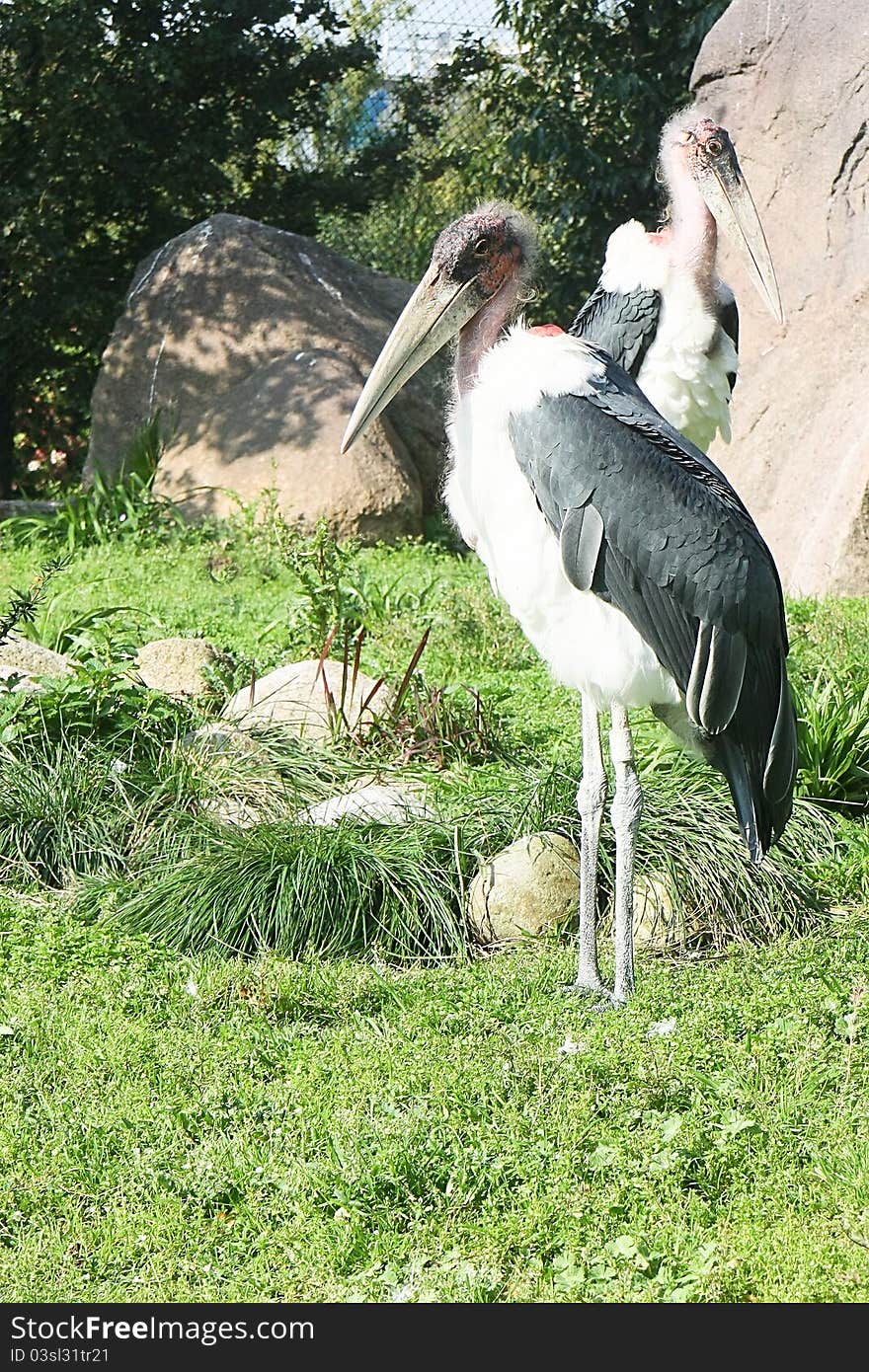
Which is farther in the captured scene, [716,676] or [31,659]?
[31,659]

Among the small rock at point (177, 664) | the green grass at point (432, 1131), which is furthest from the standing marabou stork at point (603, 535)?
the small rock at point (177, 664)

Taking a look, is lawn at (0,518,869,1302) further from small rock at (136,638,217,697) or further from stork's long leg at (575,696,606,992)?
small rock at (136,638,217,697)

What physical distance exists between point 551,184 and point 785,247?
3.24 meters

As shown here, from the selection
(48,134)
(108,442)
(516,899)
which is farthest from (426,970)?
(48,134)

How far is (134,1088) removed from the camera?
10.3ft

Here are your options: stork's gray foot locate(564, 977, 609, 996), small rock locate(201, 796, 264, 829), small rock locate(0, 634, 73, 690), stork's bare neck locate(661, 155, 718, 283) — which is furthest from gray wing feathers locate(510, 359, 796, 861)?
small rock locate(0, 634, 73, 690)

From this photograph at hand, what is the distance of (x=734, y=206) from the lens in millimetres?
4555

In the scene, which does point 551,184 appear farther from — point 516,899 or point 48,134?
point 516,899

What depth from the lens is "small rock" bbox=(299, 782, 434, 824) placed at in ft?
14.5

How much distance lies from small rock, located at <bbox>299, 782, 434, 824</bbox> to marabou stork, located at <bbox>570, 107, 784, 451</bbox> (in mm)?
1374

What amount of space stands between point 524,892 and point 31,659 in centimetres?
220

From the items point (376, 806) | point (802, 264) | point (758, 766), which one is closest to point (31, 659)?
point (376, 806)

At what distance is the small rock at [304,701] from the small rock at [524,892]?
1.02 meters

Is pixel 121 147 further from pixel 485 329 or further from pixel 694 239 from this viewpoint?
pixel 485 329
